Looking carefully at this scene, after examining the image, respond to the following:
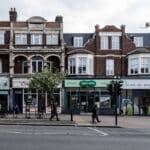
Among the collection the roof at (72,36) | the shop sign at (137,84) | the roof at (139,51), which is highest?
the roof at (72,36)

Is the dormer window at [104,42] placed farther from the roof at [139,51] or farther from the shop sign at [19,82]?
the shop sign at [19,82]

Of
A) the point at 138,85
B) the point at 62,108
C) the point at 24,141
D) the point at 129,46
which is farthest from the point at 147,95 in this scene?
the point at 24,141

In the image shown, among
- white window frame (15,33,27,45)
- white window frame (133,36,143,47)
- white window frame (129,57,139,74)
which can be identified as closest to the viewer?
white window frame (129,57,139,74)

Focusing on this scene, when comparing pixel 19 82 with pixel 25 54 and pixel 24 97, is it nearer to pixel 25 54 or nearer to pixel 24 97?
pixel 24 97

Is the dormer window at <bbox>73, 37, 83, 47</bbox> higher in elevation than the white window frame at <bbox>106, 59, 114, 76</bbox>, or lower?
higher

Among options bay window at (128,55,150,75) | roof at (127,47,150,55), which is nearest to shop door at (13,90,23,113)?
bay window at (128,55,150,75)

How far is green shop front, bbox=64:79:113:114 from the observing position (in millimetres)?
62125

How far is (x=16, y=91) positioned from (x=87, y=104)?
28.8ft

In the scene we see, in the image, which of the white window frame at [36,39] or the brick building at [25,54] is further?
the white window frame at [36,39]

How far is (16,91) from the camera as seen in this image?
6244 cm

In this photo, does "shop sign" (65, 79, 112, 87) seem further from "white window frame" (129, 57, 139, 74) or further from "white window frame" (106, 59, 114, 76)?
"white window frame" (129, 57, 139, 74)

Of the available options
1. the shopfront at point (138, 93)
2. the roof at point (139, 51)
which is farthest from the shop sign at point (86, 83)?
the roof at point (139, 51)

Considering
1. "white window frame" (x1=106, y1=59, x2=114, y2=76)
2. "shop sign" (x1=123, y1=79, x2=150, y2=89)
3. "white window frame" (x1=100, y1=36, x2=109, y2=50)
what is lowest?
"shop sign" (x1=123, y1=79, x2=150, y2=89)

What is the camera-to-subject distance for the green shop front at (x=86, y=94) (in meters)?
62.1
